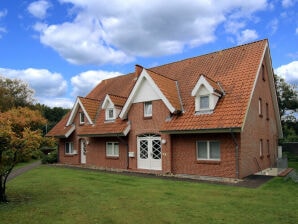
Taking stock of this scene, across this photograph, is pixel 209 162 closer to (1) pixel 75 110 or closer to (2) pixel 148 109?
(2) pixel 148 109

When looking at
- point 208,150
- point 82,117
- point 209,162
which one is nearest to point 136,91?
point 208,150

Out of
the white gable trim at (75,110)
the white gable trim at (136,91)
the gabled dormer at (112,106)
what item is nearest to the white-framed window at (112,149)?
the gabled dormer at (112,106)

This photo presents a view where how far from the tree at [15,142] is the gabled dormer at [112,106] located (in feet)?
36.9

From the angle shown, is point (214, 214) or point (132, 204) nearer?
point (214, 214)

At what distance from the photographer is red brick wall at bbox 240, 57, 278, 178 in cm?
1644

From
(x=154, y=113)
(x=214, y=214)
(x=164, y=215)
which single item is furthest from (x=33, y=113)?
(x=154, y=113)

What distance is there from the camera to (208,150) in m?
16.8

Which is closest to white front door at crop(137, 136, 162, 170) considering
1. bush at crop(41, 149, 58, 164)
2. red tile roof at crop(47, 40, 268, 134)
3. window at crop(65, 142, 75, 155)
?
red tile roof at crop(47, 40, 268, 134)

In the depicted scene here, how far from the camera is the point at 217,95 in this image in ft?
56.0

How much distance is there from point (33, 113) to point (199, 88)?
961 centimetres

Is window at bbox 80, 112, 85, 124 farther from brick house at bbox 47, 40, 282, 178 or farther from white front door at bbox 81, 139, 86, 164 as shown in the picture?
white front door at bbox 81, 139, 86, 164

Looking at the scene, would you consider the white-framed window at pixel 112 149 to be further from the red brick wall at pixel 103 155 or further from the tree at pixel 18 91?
the tree at pixel 18 91

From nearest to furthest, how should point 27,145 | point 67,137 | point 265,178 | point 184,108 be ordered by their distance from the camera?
Result: point 27,145, point 265,178, point 184,108, point 67,137

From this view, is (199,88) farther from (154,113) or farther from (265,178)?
(265,178)
